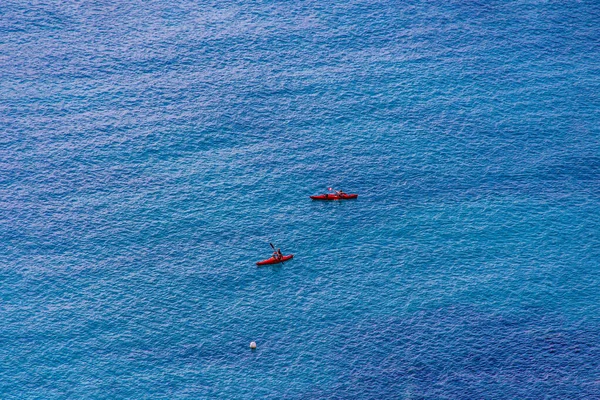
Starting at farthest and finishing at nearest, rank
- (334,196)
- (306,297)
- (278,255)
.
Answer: (334,196) → (278,255) → (306,297)

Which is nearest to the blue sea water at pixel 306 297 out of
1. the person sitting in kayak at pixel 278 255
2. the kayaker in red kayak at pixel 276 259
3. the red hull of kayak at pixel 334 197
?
the kayaker in red kayak at pixel 276 259

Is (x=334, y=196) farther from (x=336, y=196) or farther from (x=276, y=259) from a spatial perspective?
(x=276, y=259)

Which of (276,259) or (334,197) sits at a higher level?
(334,197)

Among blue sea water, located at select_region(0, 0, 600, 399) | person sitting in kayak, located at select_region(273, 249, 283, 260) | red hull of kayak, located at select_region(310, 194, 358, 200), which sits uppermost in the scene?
red hull of kayak, located at select_region(310, 194, 358, 200)

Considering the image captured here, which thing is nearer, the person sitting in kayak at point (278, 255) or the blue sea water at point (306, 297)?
the blue sea water at point (306, 297)

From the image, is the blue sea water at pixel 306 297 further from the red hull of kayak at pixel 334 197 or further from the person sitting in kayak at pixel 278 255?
the person sitting in kayak at pixel 278 255

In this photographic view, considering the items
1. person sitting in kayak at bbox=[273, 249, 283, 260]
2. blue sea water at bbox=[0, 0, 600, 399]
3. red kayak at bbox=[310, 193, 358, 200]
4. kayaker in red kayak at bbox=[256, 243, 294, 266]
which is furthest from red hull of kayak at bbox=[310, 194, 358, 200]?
person sitting in kayak at bbox=[273, 249, 283, 260]

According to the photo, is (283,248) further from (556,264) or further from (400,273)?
(556,264)

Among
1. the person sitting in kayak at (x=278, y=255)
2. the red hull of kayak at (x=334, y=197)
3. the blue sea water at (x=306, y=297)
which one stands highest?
the red hull of kayak at (x=334, y=197)

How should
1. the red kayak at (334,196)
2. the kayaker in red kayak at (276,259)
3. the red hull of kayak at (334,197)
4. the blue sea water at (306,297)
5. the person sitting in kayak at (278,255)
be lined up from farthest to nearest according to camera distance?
the red hull of kayak at (334,197) < the red kayak at (334,196) < the kayaker in red kayak at (276,259) < the person sitting in kayak at (278,255) < the blue sea water at (306,297)

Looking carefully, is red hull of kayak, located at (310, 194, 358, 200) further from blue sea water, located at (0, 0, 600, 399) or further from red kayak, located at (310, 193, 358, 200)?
blue sea water, located at (0, 0, 600, 399)

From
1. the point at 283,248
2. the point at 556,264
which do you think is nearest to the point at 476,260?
the point at 556,264

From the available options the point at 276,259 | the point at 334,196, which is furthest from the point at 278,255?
the point at 334,196
